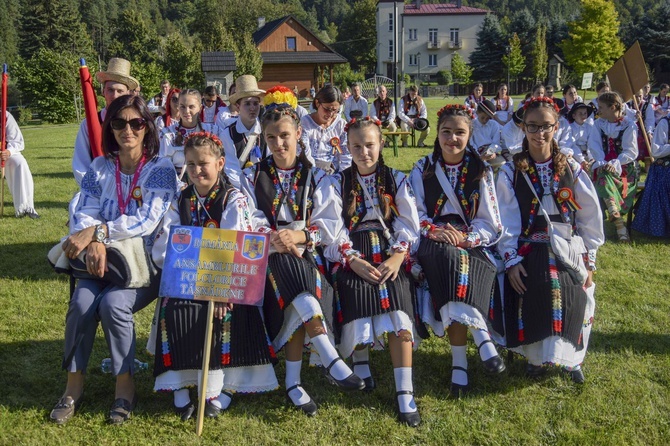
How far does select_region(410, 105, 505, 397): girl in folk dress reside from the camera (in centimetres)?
345

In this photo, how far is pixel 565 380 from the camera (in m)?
3.68

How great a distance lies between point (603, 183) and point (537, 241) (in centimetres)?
417

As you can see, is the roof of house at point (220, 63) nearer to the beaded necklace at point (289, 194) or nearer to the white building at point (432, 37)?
the beaded necklace at point (289, 194)

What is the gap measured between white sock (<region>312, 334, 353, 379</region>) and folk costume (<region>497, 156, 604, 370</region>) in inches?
43.2

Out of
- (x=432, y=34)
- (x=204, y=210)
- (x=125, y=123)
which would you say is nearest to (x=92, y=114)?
(x=125, y=123)

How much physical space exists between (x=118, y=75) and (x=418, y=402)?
3.51 metres

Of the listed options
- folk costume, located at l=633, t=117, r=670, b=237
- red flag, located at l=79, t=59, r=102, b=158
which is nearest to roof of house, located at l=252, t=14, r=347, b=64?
folk costume, located at l=633, t=117, r=670, b=237

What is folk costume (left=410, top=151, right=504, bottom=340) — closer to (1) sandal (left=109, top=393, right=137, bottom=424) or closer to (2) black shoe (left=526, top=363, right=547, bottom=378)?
(2) black shoe (left=526, top=363, right=547, bottom=378)

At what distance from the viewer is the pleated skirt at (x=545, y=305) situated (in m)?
3.46

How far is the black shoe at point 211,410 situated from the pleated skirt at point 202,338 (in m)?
0.21

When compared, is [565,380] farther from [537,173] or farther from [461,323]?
[537,173]

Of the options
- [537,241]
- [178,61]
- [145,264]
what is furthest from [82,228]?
[178,61]

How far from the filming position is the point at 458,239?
3627 millimetres

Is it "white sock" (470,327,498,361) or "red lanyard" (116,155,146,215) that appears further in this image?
"red lanyard" (116,155,146,215)
